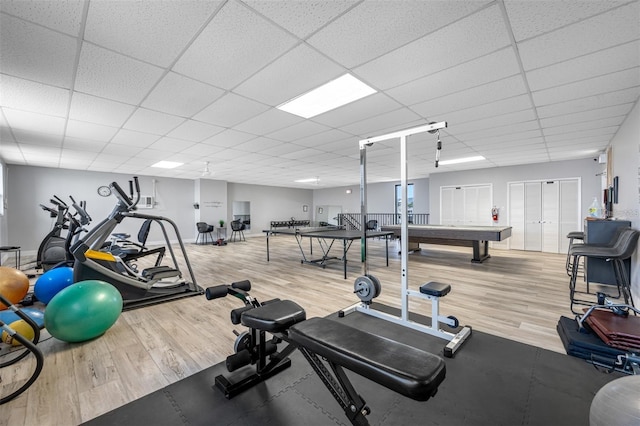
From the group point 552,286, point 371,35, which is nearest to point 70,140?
point 371,35

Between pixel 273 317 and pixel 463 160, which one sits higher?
pixel 463 160

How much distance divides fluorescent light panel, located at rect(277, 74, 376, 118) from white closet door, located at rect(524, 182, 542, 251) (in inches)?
285

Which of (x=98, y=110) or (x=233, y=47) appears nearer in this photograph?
(x=233, y=47)

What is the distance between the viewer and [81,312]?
237 centimetres

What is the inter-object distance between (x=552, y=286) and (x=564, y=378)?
286cm

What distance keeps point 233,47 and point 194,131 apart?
252 centimetres

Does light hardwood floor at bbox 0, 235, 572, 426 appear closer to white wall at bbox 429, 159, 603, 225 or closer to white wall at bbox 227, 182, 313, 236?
white wall at bbox 429, 159, 603, 225

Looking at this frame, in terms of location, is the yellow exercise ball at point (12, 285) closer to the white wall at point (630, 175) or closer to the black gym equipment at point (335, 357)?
the black gym equipment at point (335, 357)

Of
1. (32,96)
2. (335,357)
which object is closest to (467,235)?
(335,357)

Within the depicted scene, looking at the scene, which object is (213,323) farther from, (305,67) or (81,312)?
(305,67)

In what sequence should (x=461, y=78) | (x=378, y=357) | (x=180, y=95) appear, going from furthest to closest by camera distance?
(x=180, y=95)
(x=461, y=78)
(x=378, y=357)

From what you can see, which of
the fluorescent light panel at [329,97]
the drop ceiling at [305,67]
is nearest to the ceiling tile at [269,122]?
the drop ceiling at [305,67]

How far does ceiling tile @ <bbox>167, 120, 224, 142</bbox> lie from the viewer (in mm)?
3916

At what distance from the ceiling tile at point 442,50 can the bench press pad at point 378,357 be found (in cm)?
213
